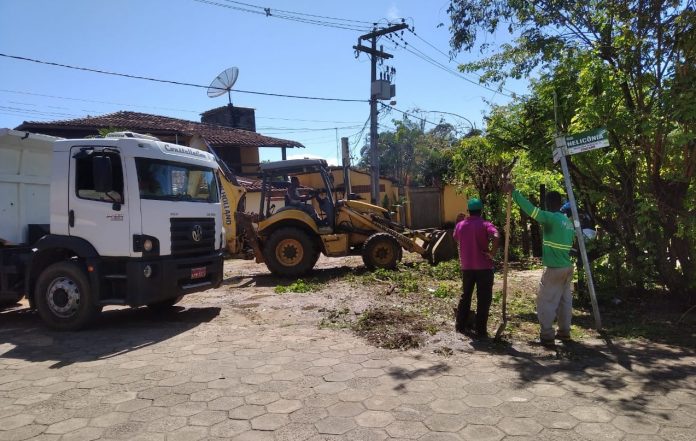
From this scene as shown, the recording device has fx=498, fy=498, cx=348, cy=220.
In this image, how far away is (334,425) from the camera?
12.0ft

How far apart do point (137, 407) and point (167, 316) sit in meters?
3.70

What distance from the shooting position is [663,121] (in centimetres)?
595

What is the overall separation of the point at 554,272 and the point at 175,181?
5077 millimetres

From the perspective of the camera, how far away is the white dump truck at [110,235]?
643cm

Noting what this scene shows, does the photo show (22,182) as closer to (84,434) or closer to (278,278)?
(278,278)

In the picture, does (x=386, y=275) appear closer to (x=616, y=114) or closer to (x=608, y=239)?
(x=608, y=239)

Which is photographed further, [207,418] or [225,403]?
[225,403]

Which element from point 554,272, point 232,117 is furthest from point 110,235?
point 232,117

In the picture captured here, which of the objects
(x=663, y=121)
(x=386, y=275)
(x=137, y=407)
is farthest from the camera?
(x=386, y=275)

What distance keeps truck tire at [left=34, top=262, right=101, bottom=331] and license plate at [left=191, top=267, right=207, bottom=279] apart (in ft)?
4.12

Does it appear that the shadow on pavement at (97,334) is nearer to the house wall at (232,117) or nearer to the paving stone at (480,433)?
the paving stone at (480,433)

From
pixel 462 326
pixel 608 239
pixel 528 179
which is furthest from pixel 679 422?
pixel 528 179

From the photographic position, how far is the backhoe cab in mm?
10867

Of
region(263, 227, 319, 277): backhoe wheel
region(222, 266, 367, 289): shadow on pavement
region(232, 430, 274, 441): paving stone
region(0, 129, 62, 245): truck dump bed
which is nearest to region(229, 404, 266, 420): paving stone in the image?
region(232, 430, 274, 441): paving stone
